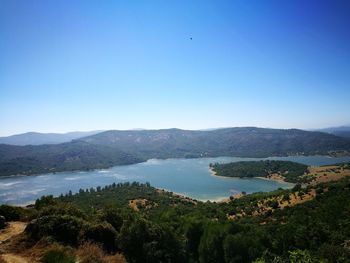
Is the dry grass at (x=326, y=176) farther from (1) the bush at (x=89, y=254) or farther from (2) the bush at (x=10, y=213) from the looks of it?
(1) the bush at (x=89, y=254)

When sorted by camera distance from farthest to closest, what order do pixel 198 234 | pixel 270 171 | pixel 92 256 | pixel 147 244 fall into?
pixel 270 171 → pixel 198 234 → pixel 147 244 → pixel 92 256

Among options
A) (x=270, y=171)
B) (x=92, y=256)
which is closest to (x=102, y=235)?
(x=92, y=256)

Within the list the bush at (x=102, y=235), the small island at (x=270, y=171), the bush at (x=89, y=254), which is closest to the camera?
the bush at (x=89, y=254)

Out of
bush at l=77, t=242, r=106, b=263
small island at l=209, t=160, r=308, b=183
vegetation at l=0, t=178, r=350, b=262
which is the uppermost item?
bush at l=77, t=242, r=106, b=263

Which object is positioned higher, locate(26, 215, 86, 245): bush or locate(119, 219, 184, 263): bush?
locate(26, 215, 86, 245): bush

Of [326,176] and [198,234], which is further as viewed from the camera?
[326,176]

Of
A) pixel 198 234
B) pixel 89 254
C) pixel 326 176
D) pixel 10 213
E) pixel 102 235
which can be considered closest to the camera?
pixel 89 254

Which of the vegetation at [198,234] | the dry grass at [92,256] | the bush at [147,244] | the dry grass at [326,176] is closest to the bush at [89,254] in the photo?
the dry grass at [92,256]

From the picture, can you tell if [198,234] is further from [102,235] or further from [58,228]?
[58,228]

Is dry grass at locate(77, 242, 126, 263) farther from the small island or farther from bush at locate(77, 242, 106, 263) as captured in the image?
the small island

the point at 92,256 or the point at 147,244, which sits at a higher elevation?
the point at 92,256

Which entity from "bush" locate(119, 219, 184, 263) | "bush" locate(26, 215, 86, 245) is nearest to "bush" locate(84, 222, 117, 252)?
"bush" locate(26, 215, 86, 245)

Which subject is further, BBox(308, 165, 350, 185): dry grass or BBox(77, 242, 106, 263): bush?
BBox(308, 165, 350, 185): dry grass
